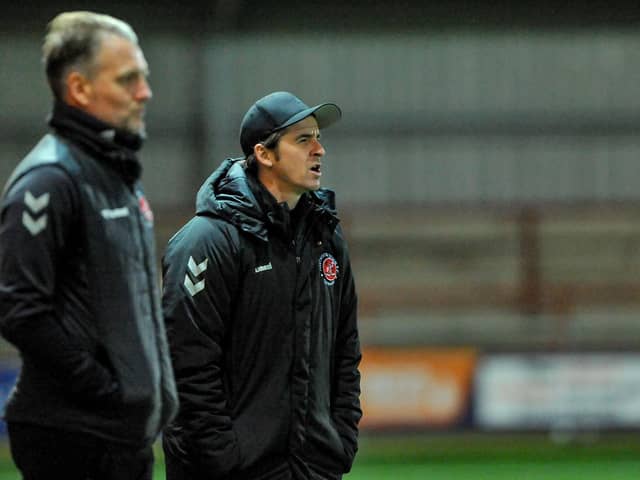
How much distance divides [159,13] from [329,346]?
14.0m

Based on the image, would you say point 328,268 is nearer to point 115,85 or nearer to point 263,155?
point 263,155

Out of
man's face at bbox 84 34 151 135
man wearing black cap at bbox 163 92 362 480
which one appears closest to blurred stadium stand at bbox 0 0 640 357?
man wearing black cap at bbox 163 92 362 480

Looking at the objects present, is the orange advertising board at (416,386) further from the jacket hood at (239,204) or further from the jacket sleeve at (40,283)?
the jacket sleeve at (40,283)

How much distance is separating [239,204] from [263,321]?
1.31 ft

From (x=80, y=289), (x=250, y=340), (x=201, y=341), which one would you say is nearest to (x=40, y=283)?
(x=80, y=289)

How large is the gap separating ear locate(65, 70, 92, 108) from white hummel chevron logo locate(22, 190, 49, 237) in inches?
10.9

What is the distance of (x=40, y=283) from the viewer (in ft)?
9.60

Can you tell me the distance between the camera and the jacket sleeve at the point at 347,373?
4266mm

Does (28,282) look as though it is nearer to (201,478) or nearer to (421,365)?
(201,478)

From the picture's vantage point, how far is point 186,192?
57.8 feet

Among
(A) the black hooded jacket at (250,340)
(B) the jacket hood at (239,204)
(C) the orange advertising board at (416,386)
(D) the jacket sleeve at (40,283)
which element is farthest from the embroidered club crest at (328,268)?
(C) the orange advertising board at (416,386)

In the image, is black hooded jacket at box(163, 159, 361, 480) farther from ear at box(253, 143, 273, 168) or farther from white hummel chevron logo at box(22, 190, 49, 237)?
white hummel chevron logo at box(22, 190, 49, 237)

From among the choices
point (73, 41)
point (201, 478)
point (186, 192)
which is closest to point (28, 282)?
point (73, 41)

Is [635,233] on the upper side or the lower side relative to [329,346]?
lower
